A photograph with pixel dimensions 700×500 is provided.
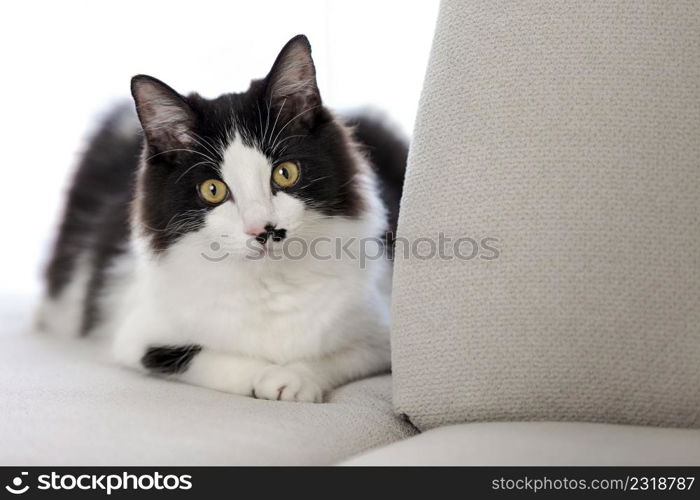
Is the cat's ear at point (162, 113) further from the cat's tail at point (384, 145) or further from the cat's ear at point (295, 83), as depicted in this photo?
the cat's tail at point (384, 145)

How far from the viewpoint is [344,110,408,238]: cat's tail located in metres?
2.16

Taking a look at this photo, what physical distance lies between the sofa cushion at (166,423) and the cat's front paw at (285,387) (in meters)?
0.04

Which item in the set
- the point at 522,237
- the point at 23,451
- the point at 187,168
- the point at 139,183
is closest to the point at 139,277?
the point at 139,183

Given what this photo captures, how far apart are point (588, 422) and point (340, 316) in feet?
1.88

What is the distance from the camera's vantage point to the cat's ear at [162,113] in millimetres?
1472

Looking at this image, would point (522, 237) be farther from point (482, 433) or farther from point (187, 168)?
point (187, 168)

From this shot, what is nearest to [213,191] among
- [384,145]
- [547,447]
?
[547,447]

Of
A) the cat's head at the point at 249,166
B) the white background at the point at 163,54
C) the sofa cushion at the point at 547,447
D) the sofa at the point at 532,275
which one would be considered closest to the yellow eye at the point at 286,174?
the cat's head at the point at 249,166

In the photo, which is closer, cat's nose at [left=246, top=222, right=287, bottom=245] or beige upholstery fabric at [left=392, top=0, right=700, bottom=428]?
beige upholstery fabric at [left=392, top=0, right=700, bottom=428]

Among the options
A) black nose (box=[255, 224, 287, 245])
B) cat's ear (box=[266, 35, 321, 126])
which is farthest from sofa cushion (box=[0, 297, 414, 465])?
cat's ear (box=[266, 35, 321, 126])

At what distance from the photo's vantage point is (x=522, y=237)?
3.95 feet

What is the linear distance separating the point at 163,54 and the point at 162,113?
175cm

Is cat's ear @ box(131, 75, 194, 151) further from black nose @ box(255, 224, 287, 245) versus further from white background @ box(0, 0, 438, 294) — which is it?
white background @ box(0, 0, 438, 294)

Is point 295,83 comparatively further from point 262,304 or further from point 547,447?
point 547,447
